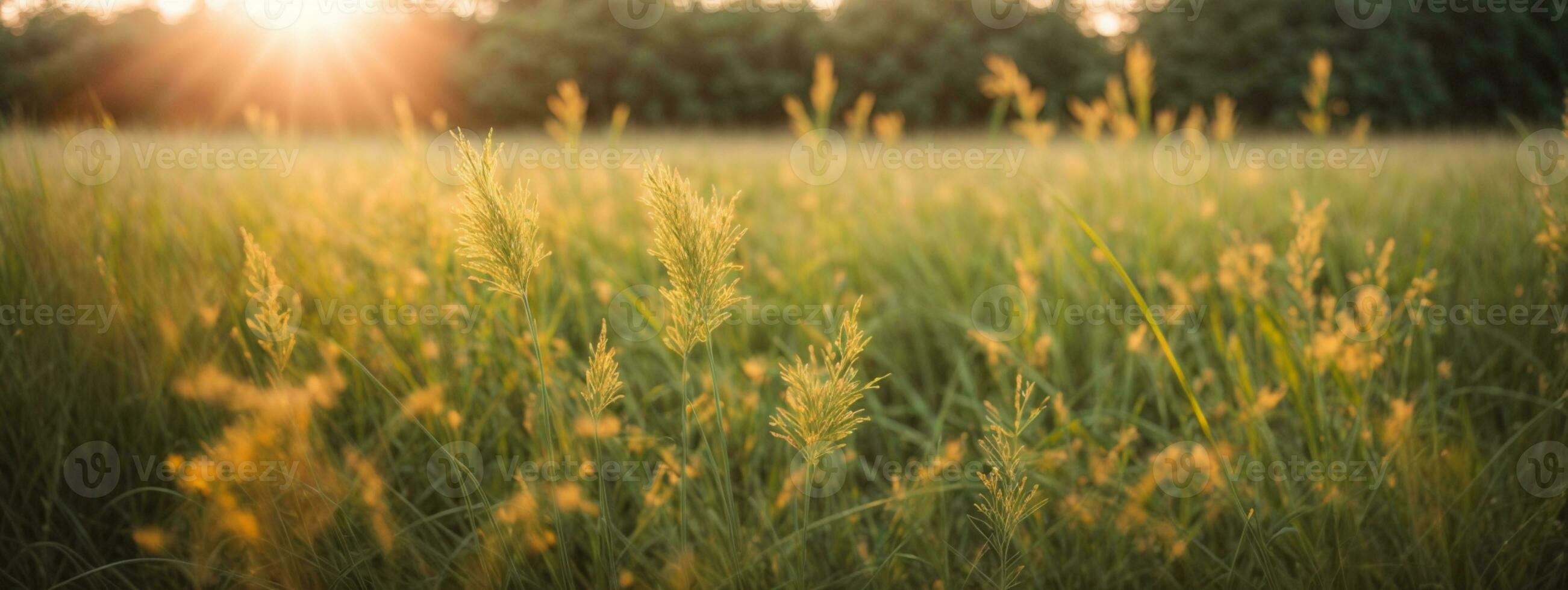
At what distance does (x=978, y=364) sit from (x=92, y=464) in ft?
6.55

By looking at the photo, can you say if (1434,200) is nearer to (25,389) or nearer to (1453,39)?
(25,389)

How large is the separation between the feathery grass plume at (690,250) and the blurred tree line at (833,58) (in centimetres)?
1652

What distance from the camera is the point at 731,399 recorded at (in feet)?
5.03

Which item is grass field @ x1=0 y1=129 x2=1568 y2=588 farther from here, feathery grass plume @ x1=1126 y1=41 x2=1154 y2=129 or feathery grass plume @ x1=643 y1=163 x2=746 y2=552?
feathery grass plume @ x1=1126 y1=41 x2=1154 y2=129

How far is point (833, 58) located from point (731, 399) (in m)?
18.0

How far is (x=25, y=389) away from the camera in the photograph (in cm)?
128

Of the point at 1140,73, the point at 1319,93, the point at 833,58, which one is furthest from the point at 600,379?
the point at 833,58

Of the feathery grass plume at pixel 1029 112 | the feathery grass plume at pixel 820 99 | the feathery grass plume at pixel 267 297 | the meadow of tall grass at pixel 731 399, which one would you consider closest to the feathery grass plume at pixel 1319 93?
the meadow of tall grass at pixel 731 399

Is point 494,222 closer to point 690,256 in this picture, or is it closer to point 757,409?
point 690,256

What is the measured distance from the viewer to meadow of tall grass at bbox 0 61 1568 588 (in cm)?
99

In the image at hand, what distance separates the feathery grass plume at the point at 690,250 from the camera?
702 mm

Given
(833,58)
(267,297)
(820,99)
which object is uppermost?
(833,58)

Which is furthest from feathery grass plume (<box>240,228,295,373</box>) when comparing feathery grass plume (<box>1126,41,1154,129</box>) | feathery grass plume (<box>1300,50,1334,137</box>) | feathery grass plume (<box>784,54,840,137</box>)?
feathery grass plume (<box>1300,50,1334,137</box>)

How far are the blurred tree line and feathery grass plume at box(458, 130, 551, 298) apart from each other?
16.6m
